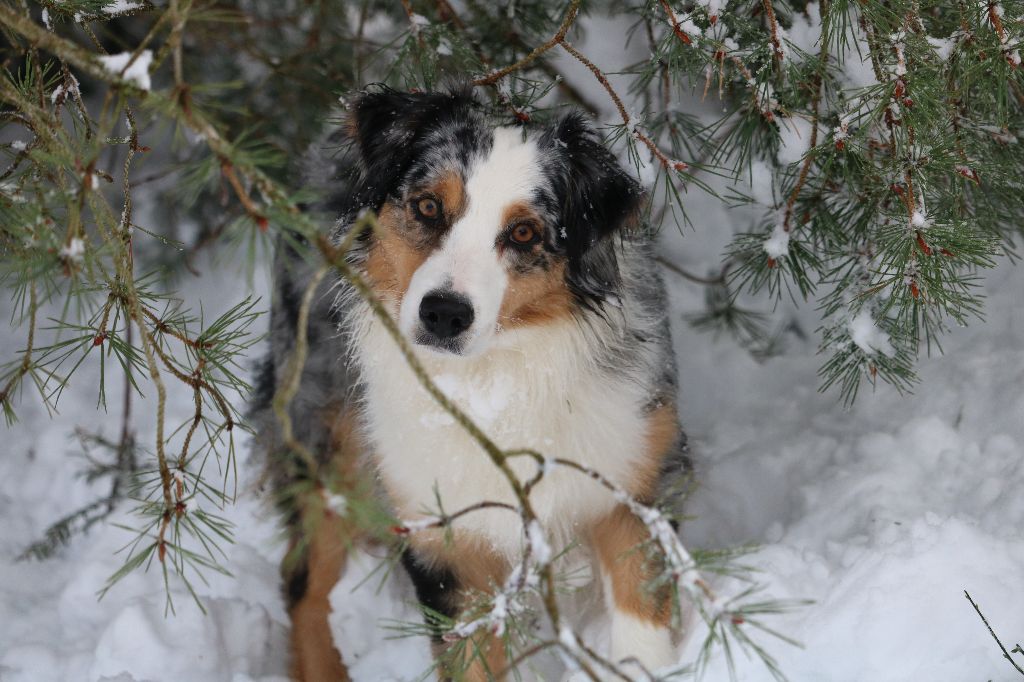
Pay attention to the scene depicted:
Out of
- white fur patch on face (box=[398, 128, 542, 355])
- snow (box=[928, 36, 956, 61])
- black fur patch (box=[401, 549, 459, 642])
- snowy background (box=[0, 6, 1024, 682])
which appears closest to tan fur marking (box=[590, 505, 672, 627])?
snowy background (box=[0, 6, 1024, 682])

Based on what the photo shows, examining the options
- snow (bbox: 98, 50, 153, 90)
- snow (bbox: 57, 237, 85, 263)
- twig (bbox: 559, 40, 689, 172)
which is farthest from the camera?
twig (bbox: 559, 40, 689, 172)

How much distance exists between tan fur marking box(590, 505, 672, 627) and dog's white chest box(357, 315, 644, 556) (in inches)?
2.9

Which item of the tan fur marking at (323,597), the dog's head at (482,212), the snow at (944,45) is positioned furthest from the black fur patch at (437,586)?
the snow at (944,45)

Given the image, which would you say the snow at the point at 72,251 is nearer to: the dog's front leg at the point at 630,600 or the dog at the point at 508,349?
the dog at the point at 508,349

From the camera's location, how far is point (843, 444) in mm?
3326

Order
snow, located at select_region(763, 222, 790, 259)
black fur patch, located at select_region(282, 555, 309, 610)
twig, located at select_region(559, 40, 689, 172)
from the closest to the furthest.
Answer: twig, located at select_region(559, 40, 689, 172) < snow, located at select_region(763, 222, 790, 259) < black fur patch, located at select_region(282, 555, 309, 610)

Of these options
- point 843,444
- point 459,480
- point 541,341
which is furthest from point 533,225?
point 843,444

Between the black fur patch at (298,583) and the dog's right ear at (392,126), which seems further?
the black fur patch at (298,583)

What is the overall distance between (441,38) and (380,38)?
1524 millimetres

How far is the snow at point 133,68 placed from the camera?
1.48 metres

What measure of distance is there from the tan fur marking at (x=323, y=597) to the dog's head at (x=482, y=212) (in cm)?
75

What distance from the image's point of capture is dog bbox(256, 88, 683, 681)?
2.46 m

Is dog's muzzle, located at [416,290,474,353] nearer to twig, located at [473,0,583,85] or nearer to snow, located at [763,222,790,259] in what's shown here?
twig, located at [473,0,583,85]

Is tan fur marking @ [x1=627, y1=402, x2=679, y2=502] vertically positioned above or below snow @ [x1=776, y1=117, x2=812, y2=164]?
below
